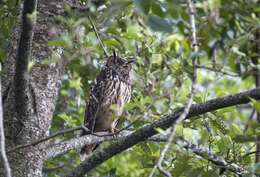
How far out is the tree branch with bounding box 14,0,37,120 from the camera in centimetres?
260

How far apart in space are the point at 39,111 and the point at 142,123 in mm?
591

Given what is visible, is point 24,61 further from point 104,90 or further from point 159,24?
point 104,90

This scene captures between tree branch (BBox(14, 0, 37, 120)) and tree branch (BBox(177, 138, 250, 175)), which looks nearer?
tree branch (BBox(14, 0, 37, 120))

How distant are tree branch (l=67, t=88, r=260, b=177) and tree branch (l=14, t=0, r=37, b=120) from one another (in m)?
0.40

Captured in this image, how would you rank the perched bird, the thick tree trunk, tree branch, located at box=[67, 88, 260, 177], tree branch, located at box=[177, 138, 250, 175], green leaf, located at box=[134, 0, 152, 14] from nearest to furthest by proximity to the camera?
green leaf, located at box=[134, 0, 152, 14] → tree branch, located at box=[67, 88, 260, 177] → tree branch, located at box=[177, 138, 250, 175] → the thick tree trunk → the perched bird

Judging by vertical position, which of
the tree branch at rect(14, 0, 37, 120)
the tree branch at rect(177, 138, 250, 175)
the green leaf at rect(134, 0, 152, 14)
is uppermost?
the green leaf at rect(134, 0, 152, 14)

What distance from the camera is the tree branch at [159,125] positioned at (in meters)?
2.54

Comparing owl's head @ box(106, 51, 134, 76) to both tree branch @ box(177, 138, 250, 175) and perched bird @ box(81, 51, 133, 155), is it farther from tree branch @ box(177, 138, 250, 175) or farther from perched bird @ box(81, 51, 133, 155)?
tree branch @ box(177, 138, 250, 175)

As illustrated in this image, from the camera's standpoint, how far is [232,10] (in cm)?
234

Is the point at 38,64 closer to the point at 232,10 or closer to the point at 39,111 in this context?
the point at 39,111

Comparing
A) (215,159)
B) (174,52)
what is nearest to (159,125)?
(215,159)

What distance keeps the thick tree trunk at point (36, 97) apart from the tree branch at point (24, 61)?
34 millimetres

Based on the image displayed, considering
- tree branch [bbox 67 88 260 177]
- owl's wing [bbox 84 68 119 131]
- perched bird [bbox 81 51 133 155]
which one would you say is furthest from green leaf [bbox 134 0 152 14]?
owl's wing [bbox 84 68 119 131]

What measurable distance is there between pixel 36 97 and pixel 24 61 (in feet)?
1.31
